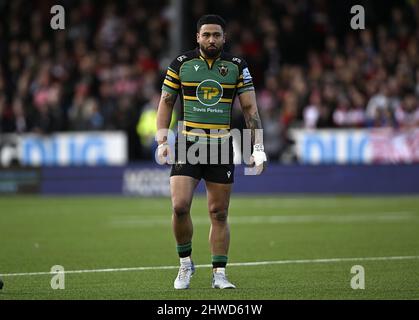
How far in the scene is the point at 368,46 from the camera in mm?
26156

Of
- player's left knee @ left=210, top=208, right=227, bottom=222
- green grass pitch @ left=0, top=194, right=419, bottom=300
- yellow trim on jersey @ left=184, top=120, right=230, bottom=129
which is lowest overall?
green grass pitch @ left=0, top=194, right=419, bottom=300

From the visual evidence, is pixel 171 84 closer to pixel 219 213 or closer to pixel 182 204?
pixel 182 204

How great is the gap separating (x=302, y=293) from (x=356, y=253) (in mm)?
3901

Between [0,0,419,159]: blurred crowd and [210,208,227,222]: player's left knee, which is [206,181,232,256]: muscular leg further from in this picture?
[0,0,419,159]: blurred crowd

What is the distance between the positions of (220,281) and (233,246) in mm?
4631

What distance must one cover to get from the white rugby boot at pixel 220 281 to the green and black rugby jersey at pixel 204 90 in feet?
4.17

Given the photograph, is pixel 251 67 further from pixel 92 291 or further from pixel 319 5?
pixel 92 291

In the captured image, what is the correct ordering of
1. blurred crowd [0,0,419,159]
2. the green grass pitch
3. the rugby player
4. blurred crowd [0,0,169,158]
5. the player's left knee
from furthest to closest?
blurred crowd [0,0,169,158] < blurred crowd [0,0,419,159] < the player's left knee < the rugby player < the green grass pitch

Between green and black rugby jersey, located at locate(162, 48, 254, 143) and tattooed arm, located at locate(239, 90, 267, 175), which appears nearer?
green and black rugby jersey, located at locate(162, 48, 254, 143)

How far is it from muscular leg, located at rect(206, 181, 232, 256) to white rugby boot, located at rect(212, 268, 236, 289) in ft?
0.60

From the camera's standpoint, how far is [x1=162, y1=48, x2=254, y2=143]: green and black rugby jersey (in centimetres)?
967

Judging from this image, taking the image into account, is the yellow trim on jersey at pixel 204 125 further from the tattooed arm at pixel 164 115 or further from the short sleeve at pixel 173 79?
the short sleeve at pixel 173 79

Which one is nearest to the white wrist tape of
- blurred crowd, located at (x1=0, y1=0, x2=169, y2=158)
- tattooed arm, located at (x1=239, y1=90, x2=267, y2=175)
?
tattooed arm, located at (x1=239, y1=90, x2=267, y2=175)
